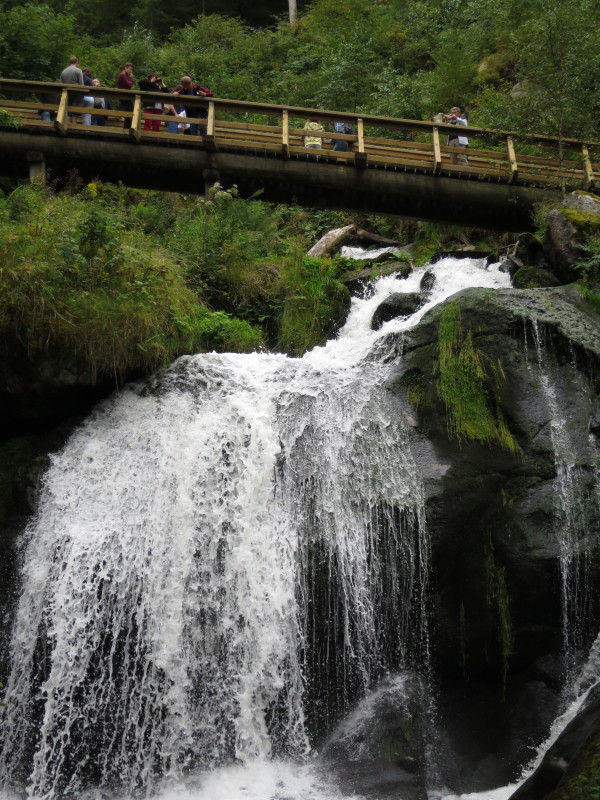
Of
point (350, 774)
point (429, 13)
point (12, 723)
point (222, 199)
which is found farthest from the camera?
point (429, 13)

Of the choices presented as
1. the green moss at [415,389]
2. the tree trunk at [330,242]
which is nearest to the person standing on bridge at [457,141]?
the tree trunk at [330,242]

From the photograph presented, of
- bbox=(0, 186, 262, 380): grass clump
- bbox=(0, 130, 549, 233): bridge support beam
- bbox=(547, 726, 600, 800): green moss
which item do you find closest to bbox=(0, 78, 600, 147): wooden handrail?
bbox=(0, 130, 549, 233): bridge support beam

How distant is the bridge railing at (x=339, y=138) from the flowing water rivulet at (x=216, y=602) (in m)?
6.84

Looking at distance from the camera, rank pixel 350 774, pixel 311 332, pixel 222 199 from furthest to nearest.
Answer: pixel 222 199
pixel 311 332
pixel 350 774

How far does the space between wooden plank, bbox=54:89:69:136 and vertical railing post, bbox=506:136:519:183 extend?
27.6ft

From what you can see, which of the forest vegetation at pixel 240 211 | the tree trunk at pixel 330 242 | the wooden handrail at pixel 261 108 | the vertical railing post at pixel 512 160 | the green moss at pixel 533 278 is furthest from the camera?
the tree trunk at pixel 330 242

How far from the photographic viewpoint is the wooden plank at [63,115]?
14.3m

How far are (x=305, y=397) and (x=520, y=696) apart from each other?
4145 millimetres

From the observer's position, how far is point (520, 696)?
7.76 m

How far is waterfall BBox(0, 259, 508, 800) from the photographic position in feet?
24.4

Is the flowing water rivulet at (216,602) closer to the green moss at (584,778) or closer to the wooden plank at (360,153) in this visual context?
the green moss at (584,778)

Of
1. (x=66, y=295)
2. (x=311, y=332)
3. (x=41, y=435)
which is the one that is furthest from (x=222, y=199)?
(x=41, y=435)

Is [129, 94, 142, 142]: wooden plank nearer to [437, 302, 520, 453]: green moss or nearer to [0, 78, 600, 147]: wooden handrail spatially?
[0, 78, 600, 147]: wooden handrail

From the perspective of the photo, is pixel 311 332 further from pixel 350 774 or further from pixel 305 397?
pixel 350 774
